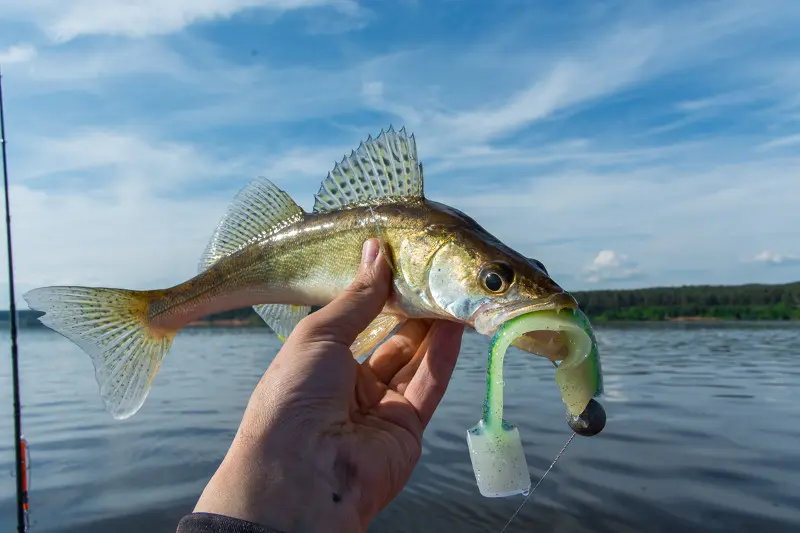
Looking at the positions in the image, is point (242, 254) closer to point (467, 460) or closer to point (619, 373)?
point (467, 460)

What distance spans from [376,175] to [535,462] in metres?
8.40

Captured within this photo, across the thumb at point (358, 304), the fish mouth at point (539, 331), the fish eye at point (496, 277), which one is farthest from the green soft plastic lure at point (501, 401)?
the thumb at point (358, 304)

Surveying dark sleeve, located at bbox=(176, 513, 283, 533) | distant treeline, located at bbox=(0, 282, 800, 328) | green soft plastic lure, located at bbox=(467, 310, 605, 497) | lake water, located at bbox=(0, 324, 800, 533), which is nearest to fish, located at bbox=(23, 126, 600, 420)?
green soft plastic lure, located at bbox=(467, 310, 605, 497)

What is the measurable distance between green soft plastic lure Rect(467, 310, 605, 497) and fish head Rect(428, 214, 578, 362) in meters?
0.10

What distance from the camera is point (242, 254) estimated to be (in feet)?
15.6

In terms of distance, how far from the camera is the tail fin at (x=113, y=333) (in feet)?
14.7

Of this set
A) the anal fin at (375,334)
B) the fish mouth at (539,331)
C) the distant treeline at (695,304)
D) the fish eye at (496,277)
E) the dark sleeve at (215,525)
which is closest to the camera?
the dark sleeve at (215,525)

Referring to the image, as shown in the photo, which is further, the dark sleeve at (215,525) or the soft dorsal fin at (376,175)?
the soft dorsal fin at (376,175)

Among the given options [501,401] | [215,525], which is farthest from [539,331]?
[215,525]

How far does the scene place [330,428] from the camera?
3.49 meters

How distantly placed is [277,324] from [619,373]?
839 inches

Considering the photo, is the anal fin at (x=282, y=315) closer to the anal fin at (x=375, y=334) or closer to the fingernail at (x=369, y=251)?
the anal fin at (x=375, y=334)

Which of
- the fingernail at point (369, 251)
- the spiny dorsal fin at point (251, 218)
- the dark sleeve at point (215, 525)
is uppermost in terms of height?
the spiny dorsal fin at point (251, 218)

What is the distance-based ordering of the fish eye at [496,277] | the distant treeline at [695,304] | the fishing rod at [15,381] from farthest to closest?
the distant treeline at [695,304] < the fishing rod at [15,381] < the fish eye at [496,277]
